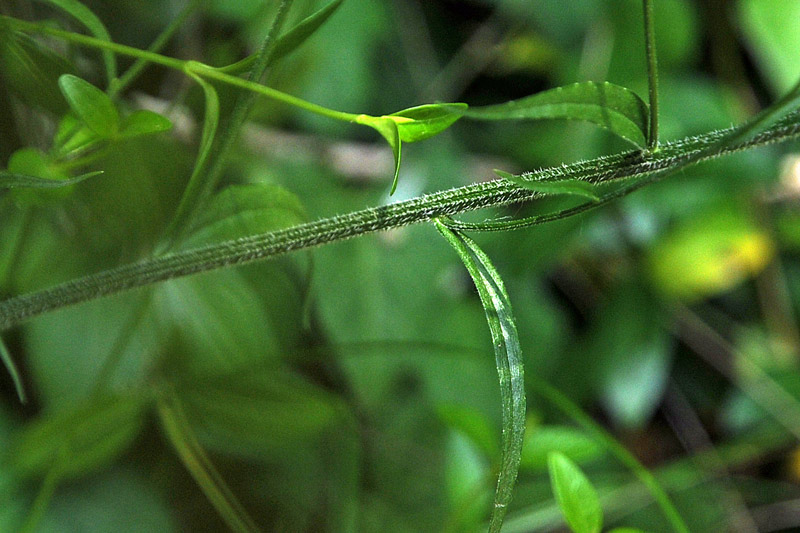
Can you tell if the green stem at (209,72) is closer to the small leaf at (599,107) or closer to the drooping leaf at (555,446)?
the small leaf at (599,107)

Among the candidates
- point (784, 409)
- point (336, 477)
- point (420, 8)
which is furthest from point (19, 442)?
point (784, 409)

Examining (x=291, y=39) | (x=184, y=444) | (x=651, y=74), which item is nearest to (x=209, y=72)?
(x=291, y=39)

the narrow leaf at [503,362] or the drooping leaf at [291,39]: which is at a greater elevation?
the drooping leaf at [291,39]

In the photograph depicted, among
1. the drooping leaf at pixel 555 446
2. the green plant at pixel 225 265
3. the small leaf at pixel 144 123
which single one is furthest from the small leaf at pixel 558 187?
the drooping leaf at pixel 555 446

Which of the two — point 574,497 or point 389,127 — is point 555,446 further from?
point 389,127

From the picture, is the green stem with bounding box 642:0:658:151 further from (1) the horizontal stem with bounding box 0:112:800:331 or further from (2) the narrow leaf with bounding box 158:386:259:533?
(2) the narrow leaf with bounding box 158:386:259:533

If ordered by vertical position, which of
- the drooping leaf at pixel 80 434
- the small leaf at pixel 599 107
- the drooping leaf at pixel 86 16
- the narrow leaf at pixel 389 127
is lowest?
the drooping leaf at pixel 80 434
